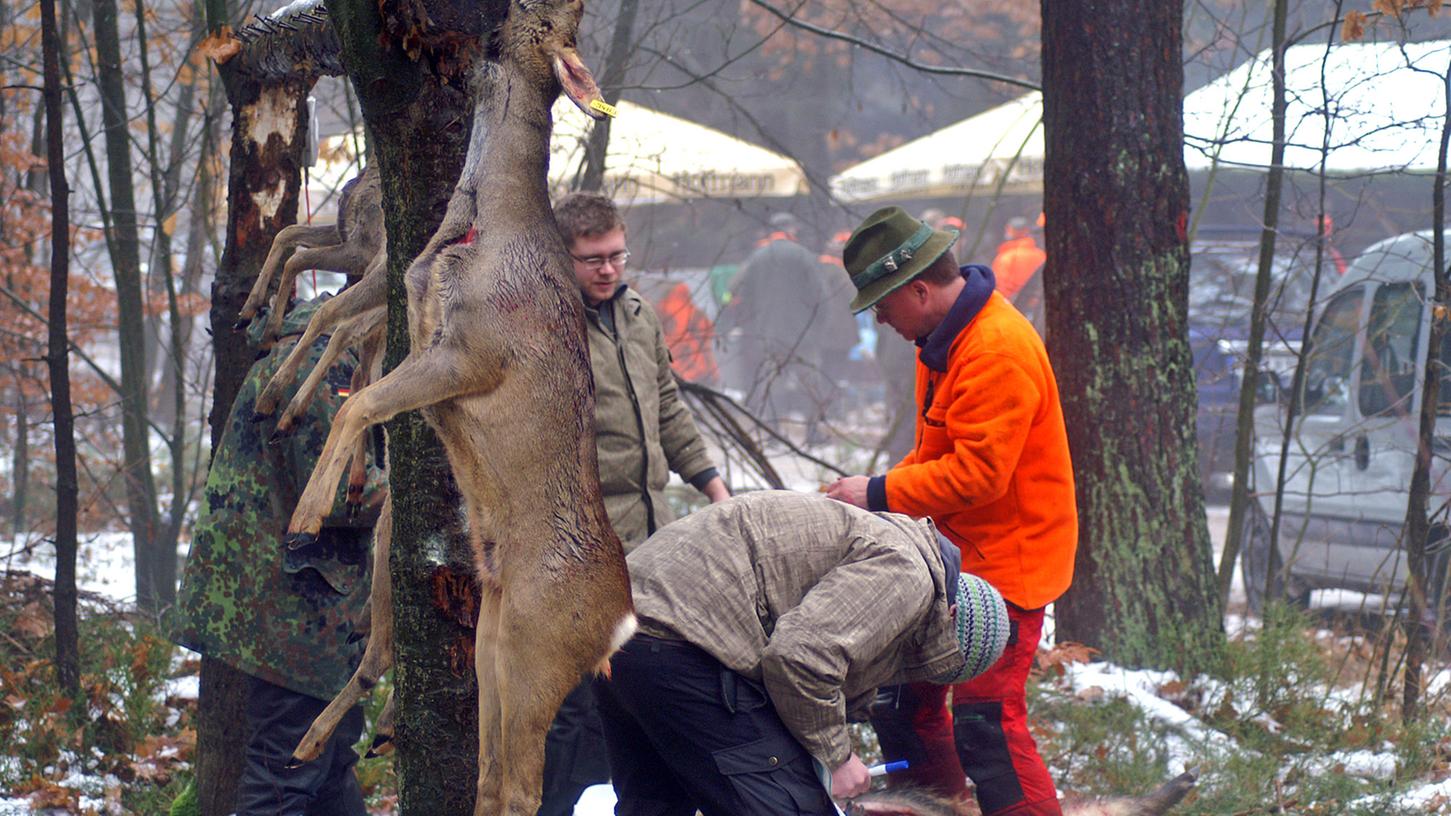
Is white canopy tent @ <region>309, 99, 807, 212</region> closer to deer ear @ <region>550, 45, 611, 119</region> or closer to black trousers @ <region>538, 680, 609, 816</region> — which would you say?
black trousers @ <region>538, 680, 609, 816</region>

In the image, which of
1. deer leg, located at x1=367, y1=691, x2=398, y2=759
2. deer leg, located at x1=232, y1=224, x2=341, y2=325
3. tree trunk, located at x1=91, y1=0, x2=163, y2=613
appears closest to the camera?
deer leg, located at x1=367, y1=691, x2=398, y2=759

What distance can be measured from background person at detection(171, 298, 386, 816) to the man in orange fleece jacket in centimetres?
142

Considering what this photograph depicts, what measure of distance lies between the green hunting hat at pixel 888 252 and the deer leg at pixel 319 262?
4.70ft

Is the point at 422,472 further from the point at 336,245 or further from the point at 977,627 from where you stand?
the point at 977,627

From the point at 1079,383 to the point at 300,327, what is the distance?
3.36 metres

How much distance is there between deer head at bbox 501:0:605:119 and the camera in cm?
208

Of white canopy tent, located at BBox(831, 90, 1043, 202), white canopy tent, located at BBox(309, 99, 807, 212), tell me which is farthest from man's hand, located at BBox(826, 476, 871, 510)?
white canopy tent, located at BBox(831, 90, 1043, 202)

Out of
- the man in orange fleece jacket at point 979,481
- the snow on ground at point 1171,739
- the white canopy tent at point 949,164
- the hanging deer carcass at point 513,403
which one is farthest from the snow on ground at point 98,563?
the white canopy tent at point 949,164

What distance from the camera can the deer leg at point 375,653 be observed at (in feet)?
7.97

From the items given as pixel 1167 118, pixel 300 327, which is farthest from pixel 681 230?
pixel 300 327

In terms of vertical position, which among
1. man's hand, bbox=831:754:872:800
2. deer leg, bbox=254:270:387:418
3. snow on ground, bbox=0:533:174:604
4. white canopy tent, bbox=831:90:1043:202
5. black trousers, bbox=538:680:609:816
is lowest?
snow on ground, bbox=0:533:174:604

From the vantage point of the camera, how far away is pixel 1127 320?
5449 mm

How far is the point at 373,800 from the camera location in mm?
4551

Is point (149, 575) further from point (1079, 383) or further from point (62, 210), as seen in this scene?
point (1079, 383)
